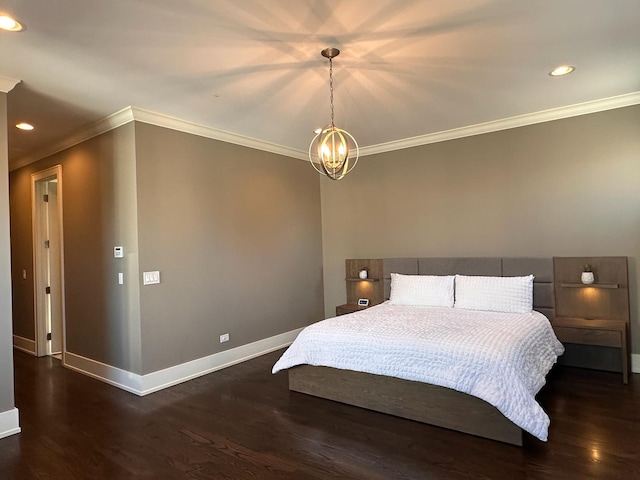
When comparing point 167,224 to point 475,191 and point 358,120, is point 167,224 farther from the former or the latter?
point 475,191

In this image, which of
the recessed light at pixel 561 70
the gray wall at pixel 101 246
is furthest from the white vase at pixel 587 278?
the gray wall at pixel 101 246

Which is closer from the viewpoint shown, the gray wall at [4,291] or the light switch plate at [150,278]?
the gray wall at [4,291]

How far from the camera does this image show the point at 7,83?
2.99m

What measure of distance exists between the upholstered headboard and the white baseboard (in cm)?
193

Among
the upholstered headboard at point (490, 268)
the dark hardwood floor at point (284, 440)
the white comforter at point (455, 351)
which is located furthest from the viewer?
the upholstered headboard at point (490, 268)

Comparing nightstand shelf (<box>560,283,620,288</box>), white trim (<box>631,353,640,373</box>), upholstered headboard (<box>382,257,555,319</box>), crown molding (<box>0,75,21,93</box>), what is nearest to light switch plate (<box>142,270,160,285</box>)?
crown molding (<box>0,75,21,93</box>)

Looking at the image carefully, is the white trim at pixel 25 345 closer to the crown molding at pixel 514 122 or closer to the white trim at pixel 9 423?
the white trim at pixel 9 423

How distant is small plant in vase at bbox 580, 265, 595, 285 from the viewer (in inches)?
157

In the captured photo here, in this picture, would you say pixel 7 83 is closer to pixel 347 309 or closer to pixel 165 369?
pixel 165 369

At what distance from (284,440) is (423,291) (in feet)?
8.07

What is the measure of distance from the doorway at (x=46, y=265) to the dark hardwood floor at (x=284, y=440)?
1692 mm

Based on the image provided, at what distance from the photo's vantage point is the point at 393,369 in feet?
9.84

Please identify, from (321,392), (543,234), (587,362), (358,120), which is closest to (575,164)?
(543,234)

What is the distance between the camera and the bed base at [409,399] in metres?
2.65
